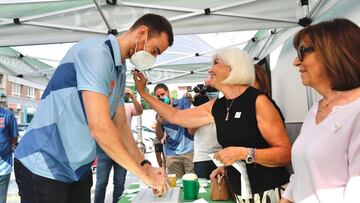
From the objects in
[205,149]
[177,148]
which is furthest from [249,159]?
[177,148]

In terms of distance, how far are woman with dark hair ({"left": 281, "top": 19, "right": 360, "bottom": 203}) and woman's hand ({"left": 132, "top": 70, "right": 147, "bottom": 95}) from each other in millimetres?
1016

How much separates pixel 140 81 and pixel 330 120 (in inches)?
48.1

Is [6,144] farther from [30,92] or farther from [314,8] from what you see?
[30,92]

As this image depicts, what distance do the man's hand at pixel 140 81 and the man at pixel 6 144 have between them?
262 cm

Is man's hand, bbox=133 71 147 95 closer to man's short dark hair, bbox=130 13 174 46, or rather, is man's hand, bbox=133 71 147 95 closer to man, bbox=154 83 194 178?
man's short dark hair, bbox=130 13 174 46

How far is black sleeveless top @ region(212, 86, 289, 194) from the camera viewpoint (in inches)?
60.8

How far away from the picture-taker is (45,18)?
2.91 m

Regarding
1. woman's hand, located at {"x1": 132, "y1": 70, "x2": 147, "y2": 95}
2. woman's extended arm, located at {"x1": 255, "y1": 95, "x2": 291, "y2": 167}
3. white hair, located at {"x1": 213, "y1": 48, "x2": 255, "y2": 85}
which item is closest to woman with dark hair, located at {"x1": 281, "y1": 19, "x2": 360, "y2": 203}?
woman's extended arm, located at {"x1": 255, "y1": 95, "x2": 291, "y2": 167}

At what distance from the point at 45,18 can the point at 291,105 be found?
8.03ft

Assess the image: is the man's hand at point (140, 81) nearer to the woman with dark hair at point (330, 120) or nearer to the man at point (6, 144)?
the woman with dark hair at point (330, 120)

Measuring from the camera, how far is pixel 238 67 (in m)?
1.70

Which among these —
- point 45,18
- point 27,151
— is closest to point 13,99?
point 45,18

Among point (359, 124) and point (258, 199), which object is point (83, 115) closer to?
point (258, 199)

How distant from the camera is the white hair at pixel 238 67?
1688mm
